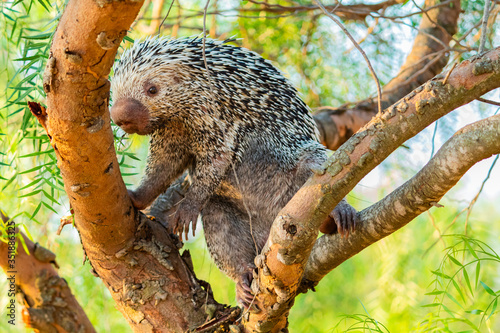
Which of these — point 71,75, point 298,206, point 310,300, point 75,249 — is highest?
point 75,249

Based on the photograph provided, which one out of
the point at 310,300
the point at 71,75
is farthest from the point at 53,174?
the point at 310,300

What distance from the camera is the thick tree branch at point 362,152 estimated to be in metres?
1.24

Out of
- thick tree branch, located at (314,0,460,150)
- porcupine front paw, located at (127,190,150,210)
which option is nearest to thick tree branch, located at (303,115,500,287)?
porcupine front paw, located at (127,190,150,210)

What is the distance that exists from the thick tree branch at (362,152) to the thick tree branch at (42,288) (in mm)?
1379

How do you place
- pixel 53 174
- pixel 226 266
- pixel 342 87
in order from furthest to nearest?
pixel 342 87
pixel 226 266
pixel 53 174

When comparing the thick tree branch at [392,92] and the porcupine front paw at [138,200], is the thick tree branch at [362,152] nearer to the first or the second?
the porcupine front paw at [138,200]

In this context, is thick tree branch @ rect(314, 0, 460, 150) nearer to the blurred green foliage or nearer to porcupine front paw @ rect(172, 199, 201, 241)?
the blurred green foliage

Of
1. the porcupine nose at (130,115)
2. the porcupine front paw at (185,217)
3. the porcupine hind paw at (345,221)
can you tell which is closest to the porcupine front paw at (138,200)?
the porcupine front paw at (185,217)

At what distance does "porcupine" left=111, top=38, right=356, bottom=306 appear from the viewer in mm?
2068

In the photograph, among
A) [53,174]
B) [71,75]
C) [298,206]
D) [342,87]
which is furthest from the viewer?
[342,87]

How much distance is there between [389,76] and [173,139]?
6.77ft

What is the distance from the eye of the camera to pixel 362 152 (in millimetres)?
1281

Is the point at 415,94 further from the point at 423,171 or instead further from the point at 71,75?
the point at 71,75

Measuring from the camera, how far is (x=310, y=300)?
362 centimetres
